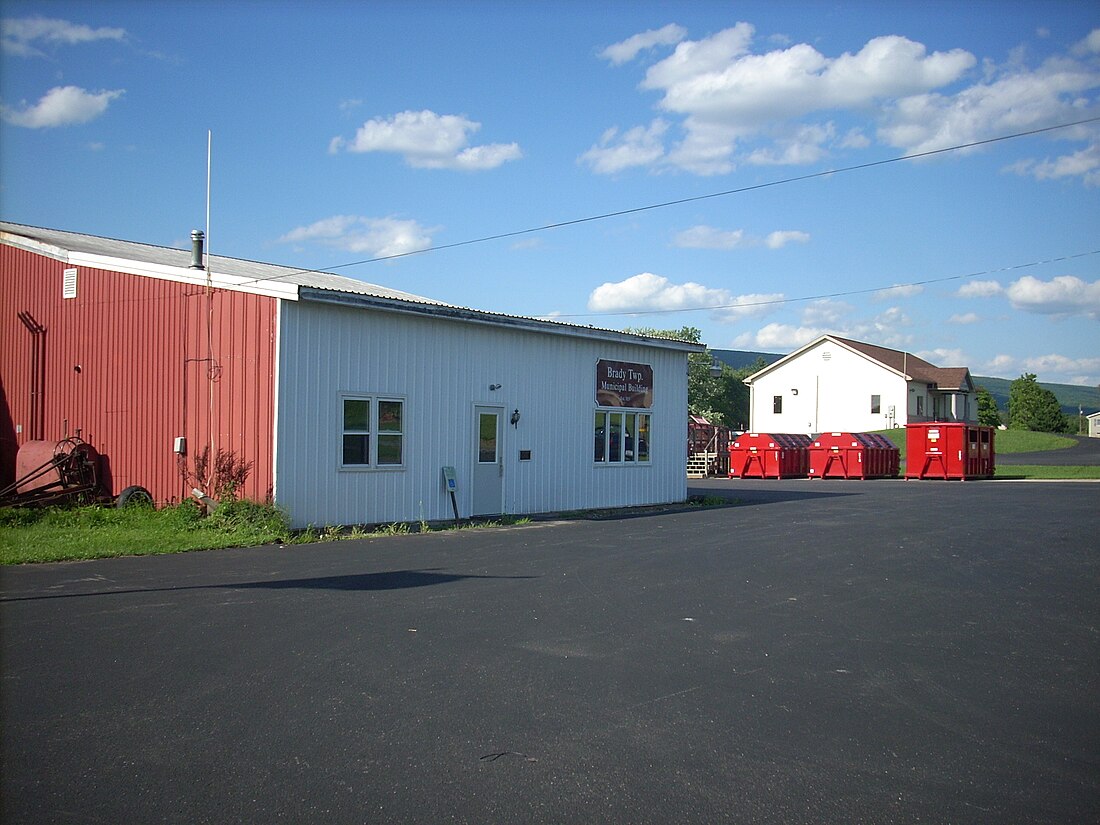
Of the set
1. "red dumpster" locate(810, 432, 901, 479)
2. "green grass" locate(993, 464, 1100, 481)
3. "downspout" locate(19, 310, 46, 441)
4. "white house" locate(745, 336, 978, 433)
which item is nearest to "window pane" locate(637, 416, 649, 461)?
"downspout" locate(19, 310, 46, 441)

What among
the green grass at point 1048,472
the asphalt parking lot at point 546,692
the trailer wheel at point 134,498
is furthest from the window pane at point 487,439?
the green grass at point 1048,472

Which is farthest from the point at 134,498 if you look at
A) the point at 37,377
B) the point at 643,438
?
the point at 643,438

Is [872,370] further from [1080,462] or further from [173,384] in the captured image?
[173,384]

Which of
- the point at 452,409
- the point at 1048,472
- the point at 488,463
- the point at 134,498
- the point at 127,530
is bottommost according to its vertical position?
A: the point at 127,530

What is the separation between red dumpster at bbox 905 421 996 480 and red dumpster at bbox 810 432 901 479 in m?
1.79

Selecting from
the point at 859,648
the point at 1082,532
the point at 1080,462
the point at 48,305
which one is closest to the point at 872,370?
the point at 1080,462

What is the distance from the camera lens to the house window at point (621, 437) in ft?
72.5

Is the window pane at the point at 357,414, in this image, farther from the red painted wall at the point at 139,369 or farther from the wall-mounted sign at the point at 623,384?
the wall-mounted sign at the point at 623,384

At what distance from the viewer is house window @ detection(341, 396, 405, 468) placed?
55.1 feet

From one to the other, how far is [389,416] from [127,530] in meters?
4.78

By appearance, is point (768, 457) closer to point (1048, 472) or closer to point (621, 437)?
point (1048, 472)

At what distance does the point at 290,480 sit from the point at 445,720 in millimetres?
10633

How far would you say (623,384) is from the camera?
74.2ft

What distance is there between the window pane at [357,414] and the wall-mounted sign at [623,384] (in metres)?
6.45
